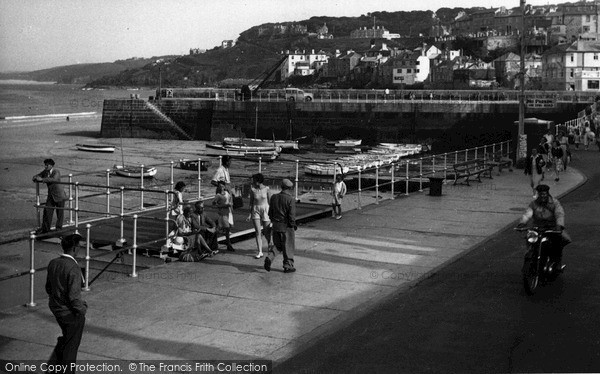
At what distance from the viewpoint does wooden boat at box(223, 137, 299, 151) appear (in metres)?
64.5

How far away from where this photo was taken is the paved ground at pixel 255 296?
29.5 feet

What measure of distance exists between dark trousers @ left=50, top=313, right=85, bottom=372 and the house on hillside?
110149 mm

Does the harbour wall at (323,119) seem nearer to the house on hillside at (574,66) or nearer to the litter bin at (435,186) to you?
the litter bin at (435,186)

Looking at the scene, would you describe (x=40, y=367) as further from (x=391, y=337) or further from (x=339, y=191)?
(x=339, y=191)

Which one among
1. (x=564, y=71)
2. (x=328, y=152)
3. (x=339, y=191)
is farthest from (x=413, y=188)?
(x=564, y=71)

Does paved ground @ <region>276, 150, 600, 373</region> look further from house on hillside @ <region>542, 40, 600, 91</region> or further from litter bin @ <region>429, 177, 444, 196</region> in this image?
house on hillside @ <region>542, 40, 600, 91</region>

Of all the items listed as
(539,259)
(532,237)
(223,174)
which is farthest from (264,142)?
(532,237)

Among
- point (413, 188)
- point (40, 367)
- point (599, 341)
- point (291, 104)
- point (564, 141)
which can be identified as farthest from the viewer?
point (291, 104)

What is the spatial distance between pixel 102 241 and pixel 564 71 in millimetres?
108813

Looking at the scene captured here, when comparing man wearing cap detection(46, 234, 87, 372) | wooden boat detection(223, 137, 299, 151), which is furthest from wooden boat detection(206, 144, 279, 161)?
man wearing cap detection(46, 234, 87, 372)

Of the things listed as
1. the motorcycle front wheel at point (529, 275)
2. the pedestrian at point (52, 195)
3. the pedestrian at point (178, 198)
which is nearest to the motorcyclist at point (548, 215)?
the motorcycle front wheel at point (529, 275)

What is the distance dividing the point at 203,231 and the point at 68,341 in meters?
5.62

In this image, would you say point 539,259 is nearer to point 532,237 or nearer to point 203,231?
point 532,237

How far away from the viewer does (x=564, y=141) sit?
2758 cm
